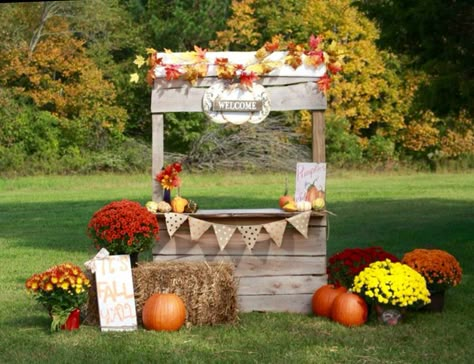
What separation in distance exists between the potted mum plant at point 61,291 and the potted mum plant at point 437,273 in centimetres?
318

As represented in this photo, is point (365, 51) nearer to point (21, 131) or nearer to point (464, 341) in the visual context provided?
point (21, 131)

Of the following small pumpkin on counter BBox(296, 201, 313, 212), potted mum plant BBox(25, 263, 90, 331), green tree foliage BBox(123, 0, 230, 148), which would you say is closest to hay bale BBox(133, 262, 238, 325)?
potted mum plant BBox(25, 263, 90, 331)

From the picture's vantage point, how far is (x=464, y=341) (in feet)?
26.4

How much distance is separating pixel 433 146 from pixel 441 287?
3371 centimetres

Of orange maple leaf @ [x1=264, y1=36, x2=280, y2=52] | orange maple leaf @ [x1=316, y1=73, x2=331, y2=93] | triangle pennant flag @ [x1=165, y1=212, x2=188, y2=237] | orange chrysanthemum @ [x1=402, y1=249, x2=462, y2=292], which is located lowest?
orange chrysanthemum @ [x1=402, y1=249, x2=462, y2=292]

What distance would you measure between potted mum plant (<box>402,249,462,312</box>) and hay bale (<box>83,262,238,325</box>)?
1.90 m

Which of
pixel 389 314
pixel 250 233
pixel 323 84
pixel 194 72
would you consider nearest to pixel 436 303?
pixel 389 314

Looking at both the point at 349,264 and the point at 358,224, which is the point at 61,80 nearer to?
the point at 358,224

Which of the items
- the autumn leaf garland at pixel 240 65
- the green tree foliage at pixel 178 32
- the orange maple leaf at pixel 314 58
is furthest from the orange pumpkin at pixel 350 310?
the green tree foliage at pixel 178 32

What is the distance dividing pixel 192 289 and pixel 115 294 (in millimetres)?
673

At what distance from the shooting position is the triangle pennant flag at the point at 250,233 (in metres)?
9.43

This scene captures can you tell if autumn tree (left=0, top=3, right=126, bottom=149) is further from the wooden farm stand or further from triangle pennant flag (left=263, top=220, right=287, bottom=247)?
triangle pennant flag (left=263, top=220, right=287, bottom=247)

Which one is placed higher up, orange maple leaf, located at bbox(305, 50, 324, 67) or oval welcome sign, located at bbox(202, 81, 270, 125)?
orange maple leaf, located at bbox(305, 50, 324, 67)

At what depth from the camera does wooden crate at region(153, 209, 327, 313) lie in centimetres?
952
